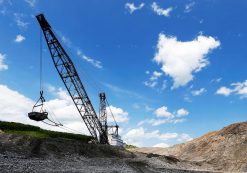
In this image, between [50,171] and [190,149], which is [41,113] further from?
[190,149]

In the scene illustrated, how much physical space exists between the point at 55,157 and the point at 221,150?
31.9 meters

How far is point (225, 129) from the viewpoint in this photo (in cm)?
6119

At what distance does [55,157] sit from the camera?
98.1ft

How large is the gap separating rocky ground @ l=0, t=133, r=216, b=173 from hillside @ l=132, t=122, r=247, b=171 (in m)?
12.1

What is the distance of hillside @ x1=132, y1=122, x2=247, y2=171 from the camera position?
4703 centimetres

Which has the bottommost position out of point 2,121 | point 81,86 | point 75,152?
point 75,152

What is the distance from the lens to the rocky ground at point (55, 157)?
77.3 ft

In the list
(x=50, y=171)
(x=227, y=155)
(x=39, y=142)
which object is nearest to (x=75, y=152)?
(x=39, y=142)

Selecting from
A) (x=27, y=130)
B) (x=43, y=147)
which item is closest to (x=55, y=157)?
(x=43, y=147)

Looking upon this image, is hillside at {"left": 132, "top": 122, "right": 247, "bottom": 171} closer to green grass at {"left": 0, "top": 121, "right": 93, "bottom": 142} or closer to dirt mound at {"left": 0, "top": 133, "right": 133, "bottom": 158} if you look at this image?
dirt mound at {"left": 0, "top": 133, "right": 133, "bottom": 158}

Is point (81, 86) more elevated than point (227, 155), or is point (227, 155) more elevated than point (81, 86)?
point (81, 86)

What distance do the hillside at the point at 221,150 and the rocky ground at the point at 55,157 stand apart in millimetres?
12082

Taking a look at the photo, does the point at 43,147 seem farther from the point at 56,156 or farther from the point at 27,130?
the point at 27,130

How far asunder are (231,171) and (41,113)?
26.2 metres
